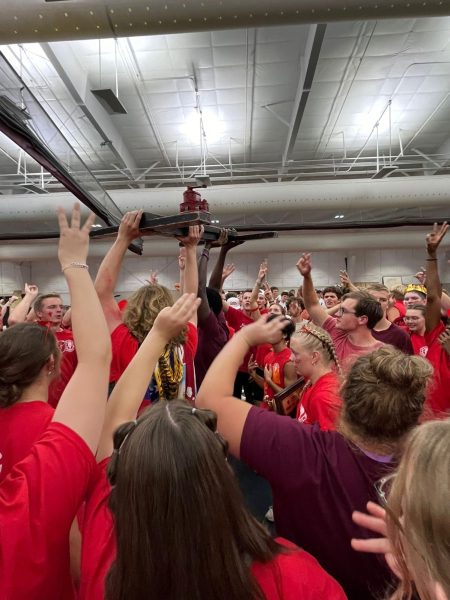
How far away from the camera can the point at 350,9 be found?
2.14 metres

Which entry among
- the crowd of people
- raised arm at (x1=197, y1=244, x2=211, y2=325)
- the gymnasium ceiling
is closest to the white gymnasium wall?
the gymnasium ceiling

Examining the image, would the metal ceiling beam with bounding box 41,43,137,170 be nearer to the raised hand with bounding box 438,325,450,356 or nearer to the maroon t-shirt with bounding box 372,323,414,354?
the maroon t-shirt with bounding box 372,323,414,354

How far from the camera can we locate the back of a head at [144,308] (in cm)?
170

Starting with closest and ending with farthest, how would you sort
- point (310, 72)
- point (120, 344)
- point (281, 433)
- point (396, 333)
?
point (281, 433) → point (120, 344) → point (396, 333) → point (310, 72)

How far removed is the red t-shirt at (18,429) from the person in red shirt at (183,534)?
444mm

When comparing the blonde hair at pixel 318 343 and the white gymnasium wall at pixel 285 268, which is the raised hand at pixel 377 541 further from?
the white gymnasium wall at pixel 285 268

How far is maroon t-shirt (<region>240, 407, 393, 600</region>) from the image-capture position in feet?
3.12

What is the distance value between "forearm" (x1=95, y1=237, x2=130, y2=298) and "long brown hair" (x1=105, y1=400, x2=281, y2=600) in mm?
1032

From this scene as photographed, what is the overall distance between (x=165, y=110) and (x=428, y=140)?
4.99 m

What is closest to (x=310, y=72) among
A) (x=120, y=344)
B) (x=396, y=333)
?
(x=396, y=333)

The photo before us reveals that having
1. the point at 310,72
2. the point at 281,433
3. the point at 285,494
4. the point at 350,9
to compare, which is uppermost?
the point at 310,72

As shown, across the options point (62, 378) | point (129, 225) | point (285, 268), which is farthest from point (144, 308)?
point (285, 268)

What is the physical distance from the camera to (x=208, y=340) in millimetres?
2486

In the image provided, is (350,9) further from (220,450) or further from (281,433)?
(220,450)
